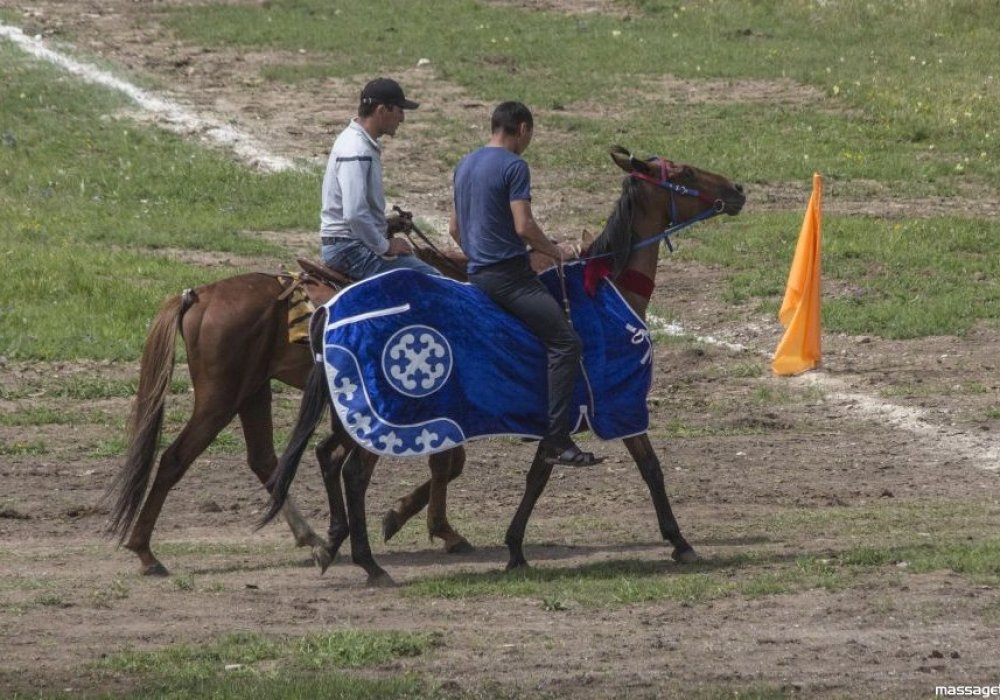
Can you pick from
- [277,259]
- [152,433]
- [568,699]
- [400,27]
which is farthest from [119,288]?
[400,27]

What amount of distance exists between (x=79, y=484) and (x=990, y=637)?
20.5 feet

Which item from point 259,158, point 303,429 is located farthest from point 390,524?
point 259,158

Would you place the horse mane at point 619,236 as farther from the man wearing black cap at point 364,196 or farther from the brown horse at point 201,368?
the brown horse at point 201,368

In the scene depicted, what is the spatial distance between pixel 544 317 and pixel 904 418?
485 cm

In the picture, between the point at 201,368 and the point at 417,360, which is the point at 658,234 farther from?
the point at 201,368

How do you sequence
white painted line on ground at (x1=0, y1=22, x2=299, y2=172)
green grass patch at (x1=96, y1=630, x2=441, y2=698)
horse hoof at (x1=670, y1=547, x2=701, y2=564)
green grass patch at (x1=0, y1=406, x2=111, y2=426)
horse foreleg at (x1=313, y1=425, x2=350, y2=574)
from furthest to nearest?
white painted line on ground at (x1=0, y1=22, x2=299, y2=172) → green grass patch at (x1=0, y1=406, x2=111, y2=426) → horse hoof at (x1=670, y1=547, x2=701, y2=564) → horse foreleg at (x1=313, y1=425, x2=350, y2=574) → green grass patch at (x1=96, y1=630, x2=441, y2=698)

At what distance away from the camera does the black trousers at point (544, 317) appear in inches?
352

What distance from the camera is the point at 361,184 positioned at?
8992 millimetres

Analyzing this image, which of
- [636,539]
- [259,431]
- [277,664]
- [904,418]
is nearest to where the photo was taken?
[277,664]

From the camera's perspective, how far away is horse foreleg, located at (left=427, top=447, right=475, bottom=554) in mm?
9938

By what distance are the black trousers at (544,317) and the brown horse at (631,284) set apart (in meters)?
0.41

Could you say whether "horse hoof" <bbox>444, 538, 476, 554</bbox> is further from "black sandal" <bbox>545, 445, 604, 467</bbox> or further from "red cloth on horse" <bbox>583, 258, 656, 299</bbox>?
"red cloth on horse" <bbox>583, 258, 656, 299</bbox>

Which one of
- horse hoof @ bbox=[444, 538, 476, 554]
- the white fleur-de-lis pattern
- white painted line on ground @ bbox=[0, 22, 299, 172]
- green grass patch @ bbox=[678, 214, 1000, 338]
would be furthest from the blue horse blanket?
white painted line on ground @ bbox=[0, 22, 299, 172]

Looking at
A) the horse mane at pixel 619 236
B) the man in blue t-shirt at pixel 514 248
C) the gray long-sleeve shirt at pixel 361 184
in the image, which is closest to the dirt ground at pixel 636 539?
the man in blue t-shirt at pixel 514 248
